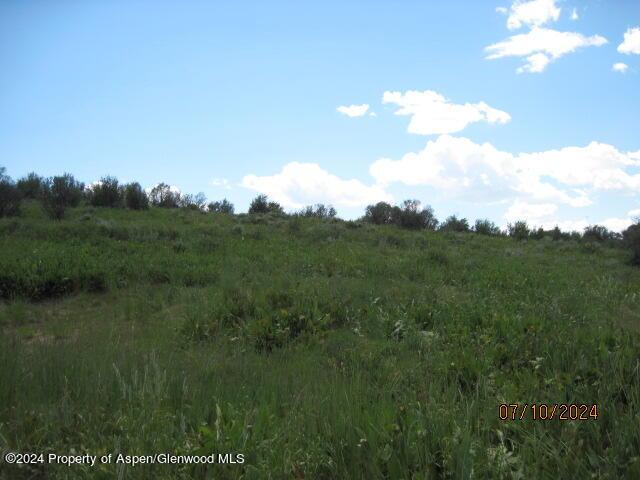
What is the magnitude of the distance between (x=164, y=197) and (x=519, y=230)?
20520mm

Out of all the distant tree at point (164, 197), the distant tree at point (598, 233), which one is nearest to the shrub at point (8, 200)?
the distant tree at point (164, 197)

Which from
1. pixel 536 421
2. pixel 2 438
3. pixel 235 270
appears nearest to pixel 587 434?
pixel 536 421

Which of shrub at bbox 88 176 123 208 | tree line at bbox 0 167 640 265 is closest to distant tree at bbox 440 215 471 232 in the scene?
tree line at bbox 0 167 640 265

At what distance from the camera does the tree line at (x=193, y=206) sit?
16203mm

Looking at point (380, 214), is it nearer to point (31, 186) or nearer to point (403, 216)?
point (403, 216)

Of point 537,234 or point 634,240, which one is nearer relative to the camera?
point 634,240

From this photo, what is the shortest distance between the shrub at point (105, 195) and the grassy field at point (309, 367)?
427 inches

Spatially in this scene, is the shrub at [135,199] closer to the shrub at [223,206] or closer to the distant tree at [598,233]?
the shrub at [223,206]

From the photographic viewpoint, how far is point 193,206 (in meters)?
25.4

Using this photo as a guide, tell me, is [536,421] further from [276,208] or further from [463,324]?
[276,208]

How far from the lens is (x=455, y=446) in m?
2.47

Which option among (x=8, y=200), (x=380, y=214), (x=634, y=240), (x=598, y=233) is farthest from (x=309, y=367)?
(x=598, y=233)

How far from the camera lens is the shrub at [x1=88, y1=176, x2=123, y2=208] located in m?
20.1

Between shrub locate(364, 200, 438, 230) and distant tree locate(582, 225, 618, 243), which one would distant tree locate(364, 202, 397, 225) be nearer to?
shrub locate(364, 200, 438, 230)
